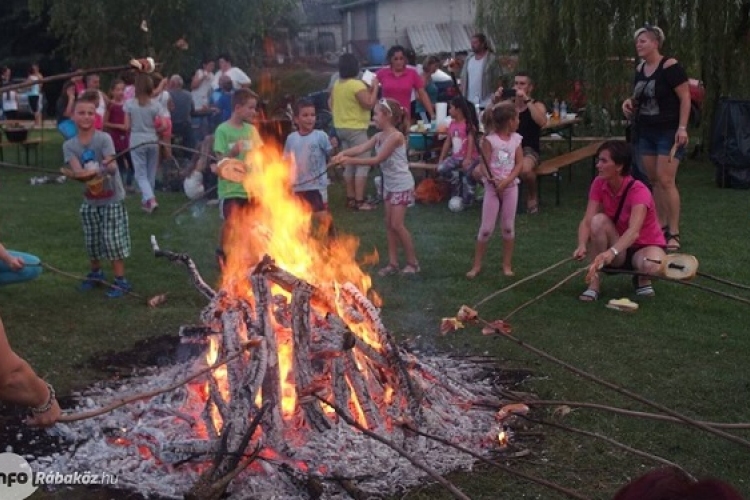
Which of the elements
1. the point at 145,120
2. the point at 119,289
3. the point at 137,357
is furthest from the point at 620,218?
the point at 145,120

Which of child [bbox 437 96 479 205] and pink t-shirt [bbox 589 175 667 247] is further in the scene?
child [bbox 437 96 479 205]

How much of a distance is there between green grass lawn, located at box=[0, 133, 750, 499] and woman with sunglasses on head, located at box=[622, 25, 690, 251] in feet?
1.85

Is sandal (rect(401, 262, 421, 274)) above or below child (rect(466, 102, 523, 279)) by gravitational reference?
below

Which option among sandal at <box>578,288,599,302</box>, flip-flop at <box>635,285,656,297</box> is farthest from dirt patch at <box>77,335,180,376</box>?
flip-flop at <box>635,285,656,297</box>

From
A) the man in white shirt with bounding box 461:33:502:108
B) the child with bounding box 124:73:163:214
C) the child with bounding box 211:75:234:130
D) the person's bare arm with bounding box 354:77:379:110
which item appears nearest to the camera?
the person's bare arm with bounding box 354:77:379:110

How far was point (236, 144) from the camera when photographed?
8656mm

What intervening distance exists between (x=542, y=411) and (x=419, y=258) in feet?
14.1

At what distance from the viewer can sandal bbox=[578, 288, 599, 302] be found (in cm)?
797

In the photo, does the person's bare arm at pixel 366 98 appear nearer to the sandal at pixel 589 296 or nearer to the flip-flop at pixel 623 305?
the sandal at pixel 589 296

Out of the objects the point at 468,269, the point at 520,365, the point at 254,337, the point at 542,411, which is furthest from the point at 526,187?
the point at 254,337

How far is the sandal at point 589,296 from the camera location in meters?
7.97

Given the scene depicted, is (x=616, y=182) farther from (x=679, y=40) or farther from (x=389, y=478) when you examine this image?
(x=679, y=40)

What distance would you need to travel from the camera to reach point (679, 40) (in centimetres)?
1351

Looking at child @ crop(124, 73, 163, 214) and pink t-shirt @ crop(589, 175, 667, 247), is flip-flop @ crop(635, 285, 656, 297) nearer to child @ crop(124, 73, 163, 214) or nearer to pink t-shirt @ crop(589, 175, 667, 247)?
pink t-shirt @ crop(589, 175, 667, 247)
